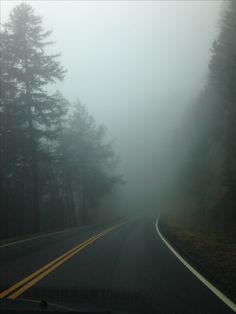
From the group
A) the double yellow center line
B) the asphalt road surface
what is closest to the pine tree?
Answer: the asphalt road surface

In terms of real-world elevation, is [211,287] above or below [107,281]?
below

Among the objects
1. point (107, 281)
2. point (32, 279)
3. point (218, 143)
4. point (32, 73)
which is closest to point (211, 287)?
point (107, 281)

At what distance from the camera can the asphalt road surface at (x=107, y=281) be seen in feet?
27.2

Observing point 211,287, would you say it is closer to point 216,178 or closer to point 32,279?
point 32,279

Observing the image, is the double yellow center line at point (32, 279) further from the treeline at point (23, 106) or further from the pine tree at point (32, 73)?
the pine tree at point (32, 73)

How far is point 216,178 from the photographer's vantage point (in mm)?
40656

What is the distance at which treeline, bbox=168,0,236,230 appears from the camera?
27875 millimetres

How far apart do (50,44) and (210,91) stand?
24238 mm

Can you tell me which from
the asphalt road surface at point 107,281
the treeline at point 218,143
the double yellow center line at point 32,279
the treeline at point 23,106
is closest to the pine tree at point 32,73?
Answer: the treeline at point 23,106

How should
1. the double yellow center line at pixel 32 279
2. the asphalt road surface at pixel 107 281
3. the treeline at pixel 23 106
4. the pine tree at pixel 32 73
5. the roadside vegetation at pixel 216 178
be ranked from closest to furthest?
the asphalt road surface at pixel 107 281, the double yellow center line at pixel 32 279, the roadside vegetation at pixel 216 178, the treeline at pixel 23 106, the pine tree at pixel 32 73

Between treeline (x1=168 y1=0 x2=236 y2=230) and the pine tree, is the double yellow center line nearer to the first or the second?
treeline (x1=168 y1=0 x2=236 y2=230)

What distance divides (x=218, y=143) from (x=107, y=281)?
3520cm

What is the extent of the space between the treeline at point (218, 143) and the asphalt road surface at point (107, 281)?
1227 centimetres

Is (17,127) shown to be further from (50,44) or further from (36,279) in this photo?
(36,279)
